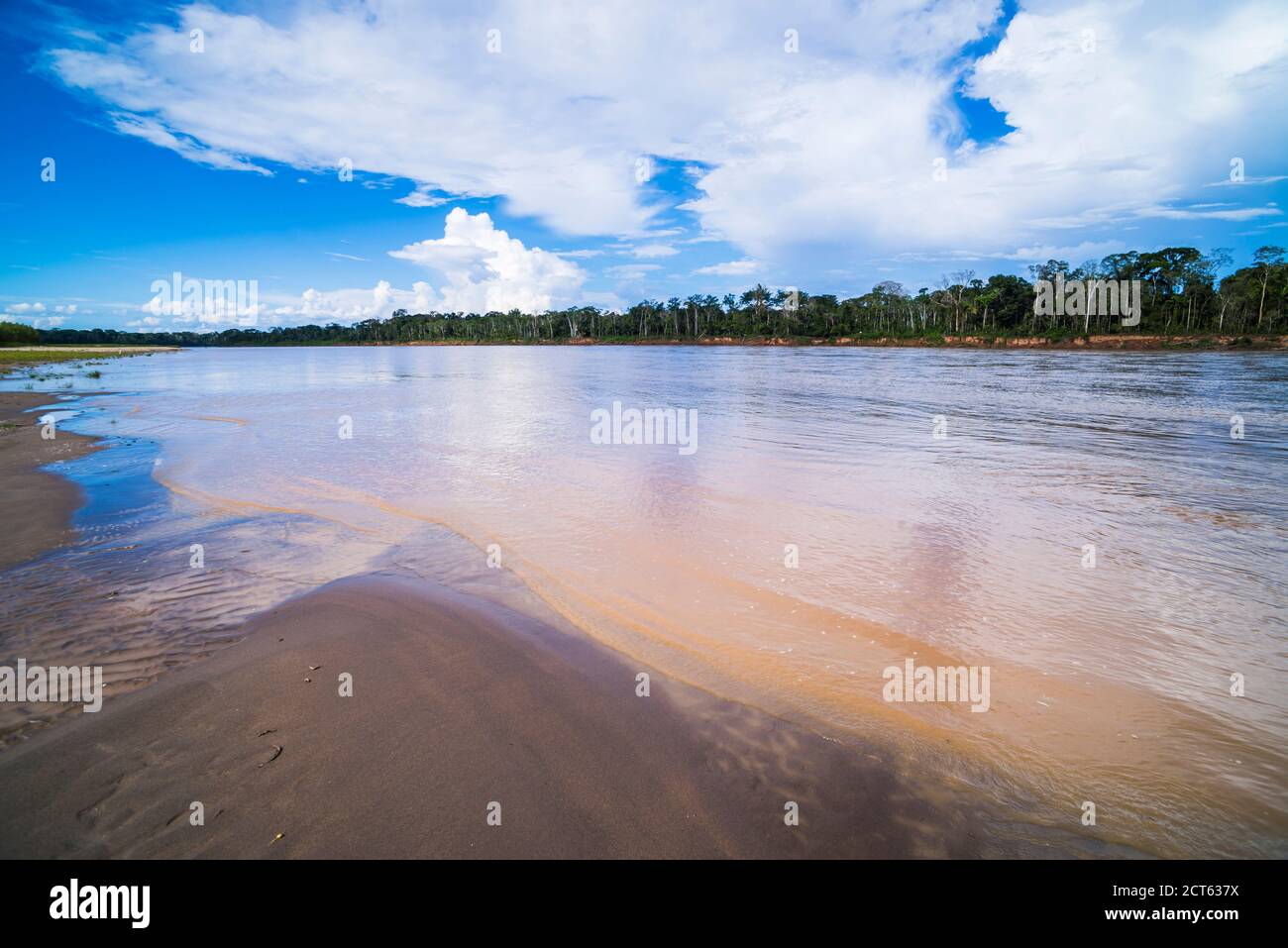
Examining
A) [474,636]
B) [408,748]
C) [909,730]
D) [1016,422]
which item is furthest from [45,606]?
[1016,422]

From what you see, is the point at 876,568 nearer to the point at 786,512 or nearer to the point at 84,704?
the point at 786,512

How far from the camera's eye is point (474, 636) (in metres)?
5.32

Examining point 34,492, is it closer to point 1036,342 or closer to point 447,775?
point 447,775

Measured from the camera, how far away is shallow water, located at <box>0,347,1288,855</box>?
4.04 metres

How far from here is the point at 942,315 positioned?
112875 millimetres

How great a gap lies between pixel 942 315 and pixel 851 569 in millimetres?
125203

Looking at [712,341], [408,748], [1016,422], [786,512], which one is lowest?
[408,748]

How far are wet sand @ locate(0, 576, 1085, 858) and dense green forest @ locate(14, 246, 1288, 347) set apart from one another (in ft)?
331

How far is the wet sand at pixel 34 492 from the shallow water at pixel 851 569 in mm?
450

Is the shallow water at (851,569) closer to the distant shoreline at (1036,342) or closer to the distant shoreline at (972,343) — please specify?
the distant shoreline at (972,343)

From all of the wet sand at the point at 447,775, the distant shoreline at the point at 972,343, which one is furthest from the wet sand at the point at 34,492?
the distant shoreline at the point at 972,343

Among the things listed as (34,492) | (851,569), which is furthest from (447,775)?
(34,492)
